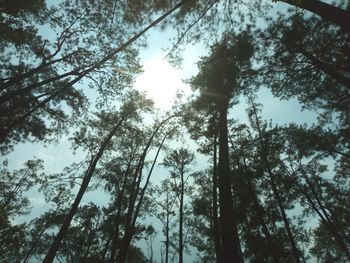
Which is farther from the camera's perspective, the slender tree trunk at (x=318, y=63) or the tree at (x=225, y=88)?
the slender tree trunk at (x=318, y=63)

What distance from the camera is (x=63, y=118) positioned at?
15398 millimetres

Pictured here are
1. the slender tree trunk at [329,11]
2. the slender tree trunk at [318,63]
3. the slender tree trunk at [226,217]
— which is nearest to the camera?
the slender tree trunk at [329,11]

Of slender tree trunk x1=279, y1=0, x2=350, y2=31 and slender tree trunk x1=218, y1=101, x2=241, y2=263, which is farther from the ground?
slender tree trunk x1=279, y1=0, x2=350, y2=31

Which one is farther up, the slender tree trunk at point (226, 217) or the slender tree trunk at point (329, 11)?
the slender tree trunk at point (329, 11)

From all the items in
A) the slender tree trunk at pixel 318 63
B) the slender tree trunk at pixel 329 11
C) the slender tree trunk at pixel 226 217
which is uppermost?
the slender tree trunk at pixel 318 63

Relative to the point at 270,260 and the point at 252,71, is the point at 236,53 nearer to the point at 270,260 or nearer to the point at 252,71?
the point at 252,71

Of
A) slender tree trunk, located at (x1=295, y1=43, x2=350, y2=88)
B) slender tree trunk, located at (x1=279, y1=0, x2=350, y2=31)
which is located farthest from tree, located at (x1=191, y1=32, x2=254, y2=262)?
slender tree trunk, located at (x1=279, y1=0, x2=350, y2=31)

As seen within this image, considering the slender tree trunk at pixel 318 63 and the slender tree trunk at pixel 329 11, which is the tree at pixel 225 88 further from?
the slender tree trunk at pixel 329 11

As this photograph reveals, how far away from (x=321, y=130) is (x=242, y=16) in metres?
10.8

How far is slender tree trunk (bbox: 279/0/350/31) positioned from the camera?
5.46 m

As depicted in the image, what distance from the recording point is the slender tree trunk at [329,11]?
546 centimetres

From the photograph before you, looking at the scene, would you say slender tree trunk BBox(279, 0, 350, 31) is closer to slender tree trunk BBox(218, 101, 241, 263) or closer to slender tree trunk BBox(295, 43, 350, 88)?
slender tree trunk BBox(295, 43, 350, 88)

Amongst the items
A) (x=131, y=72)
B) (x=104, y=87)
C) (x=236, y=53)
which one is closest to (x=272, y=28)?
(x=236, y=53)

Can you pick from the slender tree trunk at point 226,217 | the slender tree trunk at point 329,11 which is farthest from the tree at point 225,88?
the slender tree trunk at point 329,11
